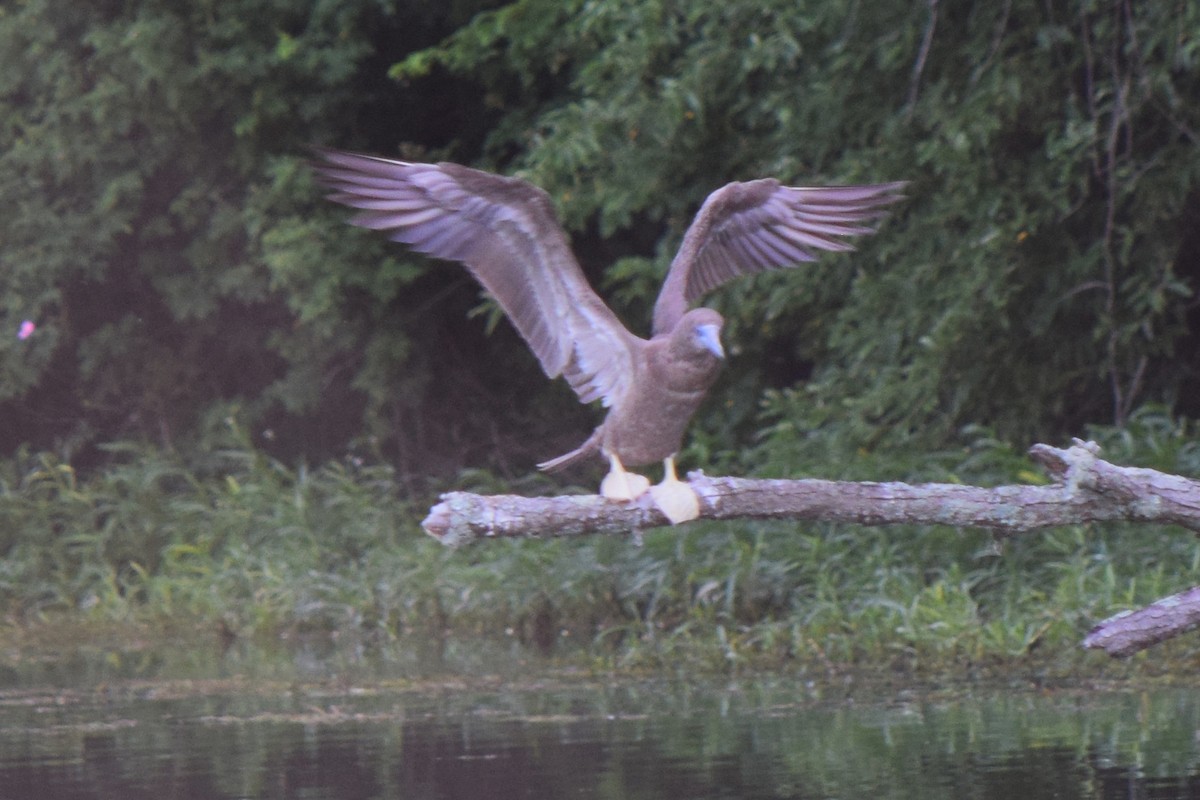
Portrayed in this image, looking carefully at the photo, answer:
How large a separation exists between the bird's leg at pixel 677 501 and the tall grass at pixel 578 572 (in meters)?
2.12

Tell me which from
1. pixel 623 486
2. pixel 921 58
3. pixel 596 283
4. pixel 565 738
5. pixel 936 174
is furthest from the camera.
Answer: pixel 596 283

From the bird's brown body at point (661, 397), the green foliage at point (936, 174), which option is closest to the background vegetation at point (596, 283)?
the green foliage at point (936, 174)

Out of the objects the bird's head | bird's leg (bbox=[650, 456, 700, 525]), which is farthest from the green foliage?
bird's leg (bbox=[650, 456, 700, 525])

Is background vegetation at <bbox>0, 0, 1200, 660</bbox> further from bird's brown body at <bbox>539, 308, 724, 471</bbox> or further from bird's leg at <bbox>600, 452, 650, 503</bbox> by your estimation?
bird's leg at <bbox>600, 452, 650, 503</bbox>

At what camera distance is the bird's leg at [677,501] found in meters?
3.76

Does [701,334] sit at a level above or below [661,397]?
above

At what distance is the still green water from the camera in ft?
15.9

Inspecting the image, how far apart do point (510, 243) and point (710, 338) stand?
2.16ft

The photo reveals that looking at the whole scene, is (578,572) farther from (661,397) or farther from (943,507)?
(943,507)

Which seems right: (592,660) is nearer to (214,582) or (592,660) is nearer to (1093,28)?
(214,582)

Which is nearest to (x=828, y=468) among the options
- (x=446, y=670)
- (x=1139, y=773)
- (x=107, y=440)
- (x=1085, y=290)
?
(x=1085, y=290)

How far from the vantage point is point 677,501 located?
3.83 metres

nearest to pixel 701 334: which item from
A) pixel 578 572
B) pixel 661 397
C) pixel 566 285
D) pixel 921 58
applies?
pixel 661 397

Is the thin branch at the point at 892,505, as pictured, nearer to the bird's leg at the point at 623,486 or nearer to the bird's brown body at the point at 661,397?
the bird's leg at the point at 623,486
